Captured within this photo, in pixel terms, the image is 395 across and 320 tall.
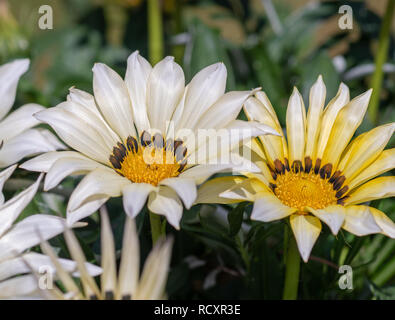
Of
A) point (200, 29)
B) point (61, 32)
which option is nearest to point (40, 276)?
point (200, 29)

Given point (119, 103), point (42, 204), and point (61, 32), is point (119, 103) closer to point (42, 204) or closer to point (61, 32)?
point (42, 204)

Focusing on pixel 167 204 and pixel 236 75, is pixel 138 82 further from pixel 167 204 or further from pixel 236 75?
pixel 236 75

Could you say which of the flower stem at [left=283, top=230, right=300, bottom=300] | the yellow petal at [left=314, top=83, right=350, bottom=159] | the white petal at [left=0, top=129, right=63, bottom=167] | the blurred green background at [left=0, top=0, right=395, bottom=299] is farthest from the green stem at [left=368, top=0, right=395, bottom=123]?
the white petal at [left=0, top=129, right=63, bottom=167]

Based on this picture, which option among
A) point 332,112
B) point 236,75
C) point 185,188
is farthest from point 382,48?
point 185,188

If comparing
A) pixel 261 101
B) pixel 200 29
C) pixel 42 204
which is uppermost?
pixel 200 29
